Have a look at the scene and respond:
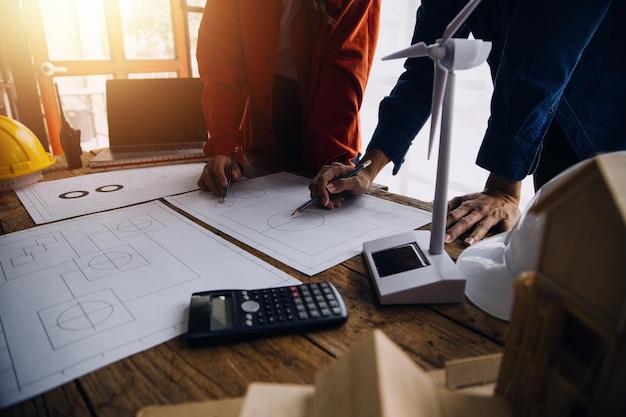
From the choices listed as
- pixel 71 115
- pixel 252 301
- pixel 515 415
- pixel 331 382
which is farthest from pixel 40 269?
pixel 71 115

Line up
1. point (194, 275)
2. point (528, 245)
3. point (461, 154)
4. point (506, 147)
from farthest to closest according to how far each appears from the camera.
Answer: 1. point (461, 154)
2. point (506, 147)
3. point (194, 275)
4. point (528, 245)

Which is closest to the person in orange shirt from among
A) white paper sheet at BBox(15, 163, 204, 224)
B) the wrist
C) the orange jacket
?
the orange jacket

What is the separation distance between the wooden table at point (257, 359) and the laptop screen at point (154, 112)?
3.81ft

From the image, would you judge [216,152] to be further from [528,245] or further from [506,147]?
[528,245]

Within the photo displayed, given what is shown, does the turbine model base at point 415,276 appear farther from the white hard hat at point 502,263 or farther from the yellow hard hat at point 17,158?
the yellow hard hat at point 17,158

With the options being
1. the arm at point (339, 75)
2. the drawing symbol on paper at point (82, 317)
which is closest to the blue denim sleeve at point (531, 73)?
the arm at point (339, 75)

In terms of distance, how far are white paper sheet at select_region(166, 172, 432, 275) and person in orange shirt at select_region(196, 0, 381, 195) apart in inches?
5.5

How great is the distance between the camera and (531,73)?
723 millimetres

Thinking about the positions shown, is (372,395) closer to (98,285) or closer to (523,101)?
(98,285)

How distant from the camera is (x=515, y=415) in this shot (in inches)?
11.1

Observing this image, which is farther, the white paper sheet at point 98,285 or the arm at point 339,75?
the arm at point 339,75

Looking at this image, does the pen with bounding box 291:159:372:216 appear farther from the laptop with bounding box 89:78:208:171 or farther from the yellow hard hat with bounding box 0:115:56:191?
the yellow hard hat with bounding box 0:115:56:191

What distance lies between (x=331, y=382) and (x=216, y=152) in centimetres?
98

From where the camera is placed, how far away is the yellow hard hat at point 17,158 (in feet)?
3.40
